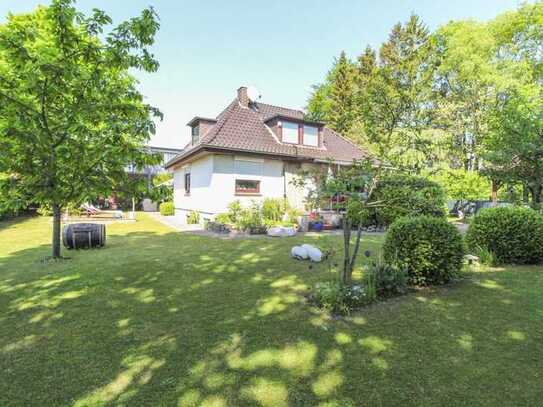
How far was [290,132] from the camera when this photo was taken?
15.1 meters

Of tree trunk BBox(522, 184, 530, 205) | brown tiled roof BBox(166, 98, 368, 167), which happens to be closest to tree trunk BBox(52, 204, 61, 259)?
brown tiled roof BBox(166, 98, 368, 167)

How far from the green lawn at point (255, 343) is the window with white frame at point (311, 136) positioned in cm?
1119

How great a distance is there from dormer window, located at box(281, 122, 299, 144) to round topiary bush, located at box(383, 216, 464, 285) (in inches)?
428

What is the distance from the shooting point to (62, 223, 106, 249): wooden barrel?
823cm

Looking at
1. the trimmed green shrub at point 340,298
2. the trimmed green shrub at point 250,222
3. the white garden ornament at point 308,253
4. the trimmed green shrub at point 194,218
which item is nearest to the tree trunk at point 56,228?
the white garden ornament at point 308,253

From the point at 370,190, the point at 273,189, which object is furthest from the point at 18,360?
the point at 273,189

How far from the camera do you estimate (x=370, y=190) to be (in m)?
4.42

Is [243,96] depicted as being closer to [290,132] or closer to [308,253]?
[290,132]

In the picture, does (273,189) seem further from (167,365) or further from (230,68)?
(167,365)

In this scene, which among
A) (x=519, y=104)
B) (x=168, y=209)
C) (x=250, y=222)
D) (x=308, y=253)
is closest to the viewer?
(x=308, y=253)

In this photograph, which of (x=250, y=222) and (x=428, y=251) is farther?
(x=250, y=222)

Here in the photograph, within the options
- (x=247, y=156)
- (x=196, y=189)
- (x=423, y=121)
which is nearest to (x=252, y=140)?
(x=247, y=156)

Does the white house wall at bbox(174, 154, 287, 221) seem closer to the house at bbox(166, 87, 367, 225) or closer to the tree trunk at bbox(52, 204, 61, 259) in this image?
the house at bbox(166, 87, 367, 225)

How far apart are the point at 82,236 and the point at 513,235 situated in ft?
36.4
